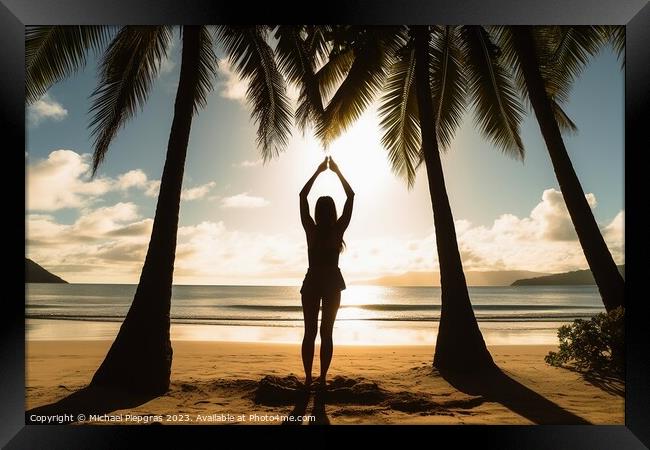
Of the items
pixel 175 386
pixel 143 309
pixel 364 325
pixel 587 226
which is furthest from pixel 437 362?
pixel 364 325

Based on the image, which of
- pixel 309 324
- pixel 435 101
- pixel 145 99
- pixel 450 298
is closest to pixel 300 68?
pixel 145 99

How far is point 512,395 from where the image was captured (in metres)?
5.41

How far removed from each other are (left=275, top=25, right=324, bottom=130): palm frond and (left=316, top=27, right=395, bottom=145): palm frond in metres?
0.26

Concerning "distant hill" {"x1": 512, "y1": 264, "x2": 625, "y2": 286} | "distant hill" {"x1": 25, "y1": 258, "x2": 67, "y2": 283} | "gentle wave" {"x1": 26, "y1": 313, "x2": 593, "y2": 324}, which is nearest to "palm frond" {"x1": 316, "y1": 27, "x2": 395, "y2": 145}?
"gentle wave" {"x1": 26, "y1": 313, "x2": 593, "y2": 324}

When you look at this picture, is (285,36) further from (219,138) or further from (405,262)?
(405,262)

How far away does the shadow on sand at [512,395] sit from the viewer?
489 centimetres

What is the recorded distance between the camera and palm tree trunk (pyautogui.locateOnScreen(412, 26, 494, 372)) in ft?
19.6

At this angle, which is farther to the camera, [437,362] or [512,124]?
[512,124]

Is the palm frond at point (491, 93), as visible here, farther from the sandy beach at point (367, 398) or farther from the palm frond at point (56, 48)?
the palm frond at point (56, 48)

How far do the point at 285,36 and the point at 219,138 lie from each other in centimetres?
459

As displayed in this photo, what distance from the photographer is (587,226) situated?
19.9 feet

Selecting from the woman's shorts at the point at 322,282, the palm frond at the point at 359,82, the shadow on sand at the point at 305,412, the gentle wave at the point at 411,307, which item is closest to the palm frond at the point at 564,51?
the palm frond at the point at 359,82

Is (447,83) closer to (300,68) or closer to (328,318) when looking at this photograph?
(300,68)

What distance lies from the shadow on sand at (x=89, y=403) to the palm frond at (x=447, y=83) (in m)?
5.47
